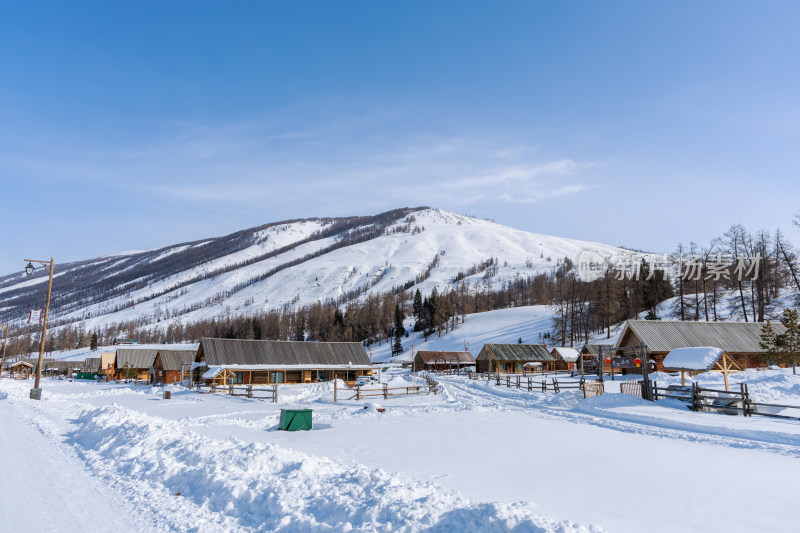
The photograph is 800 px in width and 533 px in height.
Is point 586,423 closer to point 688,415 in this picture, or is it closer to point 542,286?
point 688,415

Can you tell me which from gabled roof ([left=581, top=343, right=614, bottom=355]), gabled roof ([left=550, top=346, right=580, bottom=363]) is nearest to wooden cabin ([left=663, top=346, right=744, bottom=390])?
gabled roof ([left=581, top=343, right=614, bottom=355])

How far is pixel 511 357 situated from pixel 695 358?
4813 centimetres

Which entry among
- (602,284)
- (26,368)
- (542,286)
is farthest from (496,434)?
(542,286)

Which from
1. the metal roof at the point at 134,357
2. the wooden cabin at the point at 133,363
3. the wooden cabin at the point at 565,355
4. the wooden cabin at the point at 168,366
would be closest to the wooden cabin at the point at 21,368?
the wooden cabin at the point at 133,363

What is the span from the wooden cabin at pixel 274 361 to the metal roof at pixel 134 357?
30.3 metres

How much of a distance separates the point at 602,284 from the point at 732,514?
280 ft

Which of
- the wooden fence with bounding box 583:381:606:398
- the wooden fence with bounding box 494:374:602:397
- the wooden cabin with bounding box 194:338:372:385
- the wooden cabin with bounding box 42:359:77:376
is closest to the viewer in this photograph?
the wooden fence with bounding box 583:381:606:398

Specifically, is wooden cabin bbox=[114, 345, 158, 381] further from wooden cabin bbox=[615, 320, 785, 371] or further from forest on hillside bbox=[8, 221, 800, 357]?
wooden cabin bbox=[615, 320, 785, 371]

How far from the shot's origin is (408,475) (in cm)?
1102

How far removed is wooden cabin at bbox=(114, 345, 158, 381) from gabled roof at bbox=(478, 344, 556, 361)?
177 ft

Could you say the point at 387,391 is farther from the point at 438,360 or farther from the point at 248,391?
the point at 438,360

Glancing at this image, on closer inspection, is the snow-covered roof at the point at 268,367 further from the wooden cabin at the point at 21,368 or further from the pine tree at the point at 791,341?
the wooden cabin at the point at 21,368

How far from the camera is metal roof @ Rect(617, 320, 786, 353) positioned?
2061 inches

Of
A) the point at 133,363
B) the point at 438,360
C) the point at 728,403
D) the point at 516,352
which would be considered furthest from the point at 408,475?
the point at 133,363
